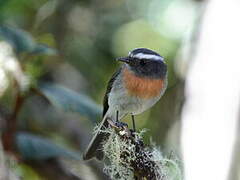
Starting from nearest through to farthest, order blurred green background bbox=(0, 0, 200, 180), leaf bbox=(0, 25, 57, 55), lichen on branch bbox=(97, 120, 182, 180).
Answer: lichen on branch bbox=(97, 120, 182, 180)
leaf bbox=(0, 25, 57, 55)
blurred green background bbox=(0, 0, 200, 180)

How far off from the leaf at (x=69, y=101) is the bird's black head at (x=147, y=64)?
43 centimetres

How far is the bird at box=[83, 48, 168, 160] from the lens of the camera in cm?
459

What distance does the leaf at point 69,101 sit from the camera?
4.66 m

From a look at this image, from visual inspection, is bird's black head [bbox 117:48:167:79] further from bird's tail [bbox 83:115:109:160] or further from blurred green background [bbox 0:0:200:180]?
blurred green background [bbox 0:0:200:180]

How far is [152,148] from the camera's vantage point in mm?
3547

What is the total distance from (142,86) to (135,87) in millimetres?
59

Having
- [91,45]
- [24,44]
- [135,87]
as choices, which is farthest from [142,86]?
[91,45]

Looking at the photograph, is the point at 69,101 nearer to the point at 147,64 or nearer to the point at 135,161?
the point at 147,64

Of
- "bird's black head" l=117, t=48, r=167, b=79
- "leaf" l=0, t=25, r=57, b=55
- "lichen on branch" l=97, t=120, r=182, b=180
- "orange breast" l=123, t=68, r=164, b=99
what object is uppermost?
"leaf" l=0, t=25, r=57, b=55

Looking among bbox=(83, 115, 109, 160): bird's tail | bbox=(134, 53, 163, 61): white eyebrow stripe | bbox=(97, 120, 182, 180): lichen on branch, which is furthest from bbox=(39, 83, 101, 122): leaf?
bbox=(97, 120, 182, 180): lichen on branch

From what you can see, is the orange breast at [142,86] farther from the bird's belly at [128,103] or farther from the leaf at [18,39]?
the leaf at [18,39]

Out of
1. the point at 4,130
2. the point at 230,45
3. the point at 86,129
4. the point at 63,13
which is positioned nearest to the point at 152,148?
the point at 230,45

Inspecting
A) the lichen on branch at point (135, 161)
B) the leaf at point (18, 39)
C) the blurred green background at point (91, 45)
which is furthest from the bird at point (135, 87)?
the blurred green background at point (91, 45)

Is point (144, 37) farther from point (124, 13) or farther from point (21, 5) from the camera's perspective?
point (21, 5)
